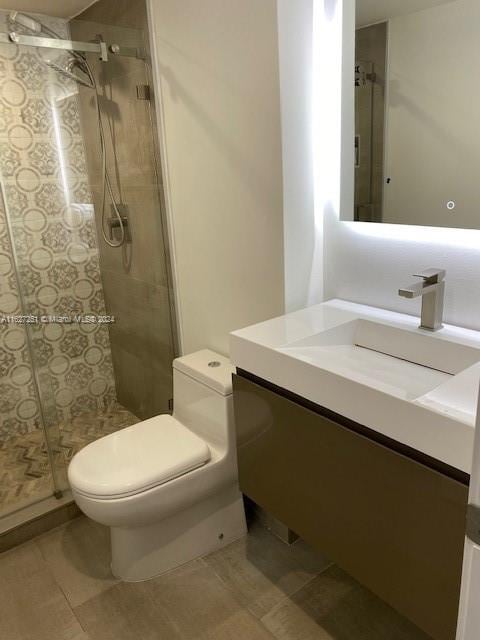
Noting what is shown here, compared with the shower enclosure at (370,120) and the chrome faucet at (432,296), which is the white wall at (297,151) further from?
the chrome faucet at (432,296)

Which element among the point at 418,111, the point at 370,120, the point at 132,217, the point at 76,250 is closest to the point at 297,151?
the point at 370,120

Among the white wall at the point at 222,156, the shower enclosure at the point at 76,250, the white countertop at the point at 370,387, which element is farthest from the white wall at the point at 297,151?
the shower enclosure at the point at 76,250

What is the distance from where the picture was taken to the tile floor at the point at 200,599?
1664 mm

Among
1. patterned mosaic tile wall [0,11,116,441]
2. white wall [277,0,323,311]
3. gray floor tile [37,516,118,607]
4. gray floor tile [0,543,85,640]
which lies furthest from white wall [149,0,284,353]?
gray floor tile [0,543,85,640]

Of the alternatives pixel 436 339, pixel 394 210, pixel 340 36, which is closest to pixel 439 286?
pixel 436 339

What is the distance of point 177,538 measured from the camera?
6.29 feet

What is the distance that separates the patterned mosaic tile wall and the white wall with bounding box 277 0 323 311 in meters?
1.22

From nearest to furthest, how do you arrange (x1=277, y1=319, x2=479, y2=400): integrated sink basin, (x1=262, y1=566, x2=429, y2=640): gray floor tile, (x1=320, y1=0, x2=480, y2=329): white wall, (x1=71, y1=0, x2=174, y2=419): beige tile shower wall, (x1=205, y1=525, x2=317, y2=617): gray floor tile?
(x1=277, y1=319, x2=479, y2=400): integrated sink basin
(x1=320, y1=0, x2=480, y2=329): white wall
(x1=262, y1=566, x2=429, y2=640): gray floor tile
(x1=205, y1=525, x2=317, y2=617): gray floor tile
(x1=71, y1=0, x2=174, y2=419): beige tile shower wall

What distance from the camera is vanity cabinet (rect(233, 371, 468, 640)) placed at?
43.0 inches

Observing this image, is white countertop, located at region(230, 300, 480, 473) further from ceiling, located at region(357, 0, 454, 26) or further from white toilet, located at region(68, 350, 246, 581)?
ceiling, located at region(357, 0, 454, 26)

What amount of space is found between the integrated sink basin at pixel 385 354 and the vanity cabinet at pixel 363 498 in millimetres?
148

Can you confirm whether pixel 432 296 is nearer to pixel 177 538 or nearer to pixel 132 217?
pixel 177 538

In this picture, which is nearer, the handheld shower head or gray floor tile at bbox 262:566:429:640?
gray floor tile at bbox 262:566:429:640

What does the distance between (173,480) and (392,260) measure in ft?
3.43
